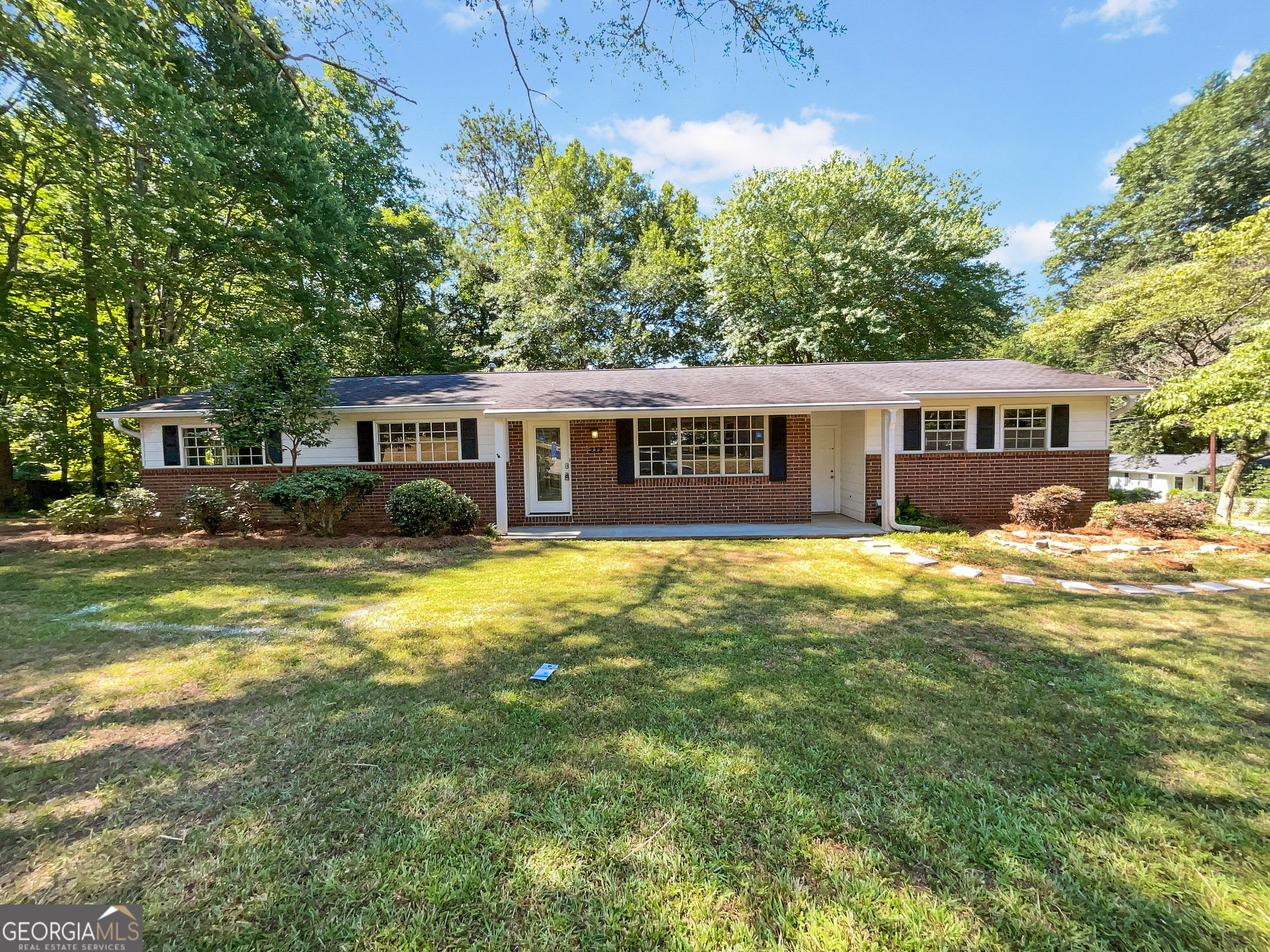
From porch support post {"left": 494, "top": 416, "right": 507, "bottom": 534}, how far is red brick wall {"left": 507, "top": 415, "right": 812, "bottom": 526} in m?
0.57

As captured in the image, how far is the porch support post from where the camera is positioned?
921cm

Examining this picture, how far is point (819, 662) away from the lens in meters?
3.64

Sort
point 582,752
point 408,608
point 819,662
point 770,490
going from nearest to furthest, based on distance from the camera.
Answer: point 582,752
point 819,662
point 408,608
point 770,490

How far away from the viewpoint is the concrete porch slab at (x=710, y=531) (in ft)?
28.3

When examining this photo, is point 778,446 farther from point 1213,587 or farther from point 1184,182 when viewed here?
point 1184,182

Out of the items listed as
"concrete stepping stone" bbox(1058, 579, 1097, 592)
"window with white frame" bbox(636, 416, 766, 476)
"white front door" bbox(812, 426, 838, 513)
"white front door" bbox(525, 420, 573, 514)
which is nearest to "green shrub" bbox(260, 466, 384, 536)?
"white front door" bbox(525, 420, 573, 514)

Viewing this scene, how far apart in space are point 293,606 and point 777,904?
17.5 ft

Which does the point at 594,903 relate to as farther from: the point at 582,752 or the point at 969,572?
the point at 969,572

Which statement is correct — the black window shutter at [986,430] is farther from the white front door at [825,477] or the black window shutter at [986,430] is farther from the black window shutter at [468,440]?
the black window shutter at [468,440]

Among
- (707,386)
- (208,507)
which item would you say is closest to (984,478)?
(707,386)

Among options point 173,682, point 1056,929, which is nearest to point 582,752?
point 1056,929

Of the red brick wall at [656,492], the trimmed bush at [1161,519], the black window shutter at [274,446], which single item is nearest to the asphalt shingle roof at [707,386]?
the red brick wall at [656,492]

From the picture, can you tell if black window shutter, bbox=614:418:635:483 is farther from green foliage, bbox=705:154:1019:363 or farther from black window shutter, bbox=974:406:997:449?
green foliage, bbox=705:154:1019:363

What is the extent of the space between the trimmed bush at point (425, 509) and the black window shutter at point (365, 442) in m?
1.67
